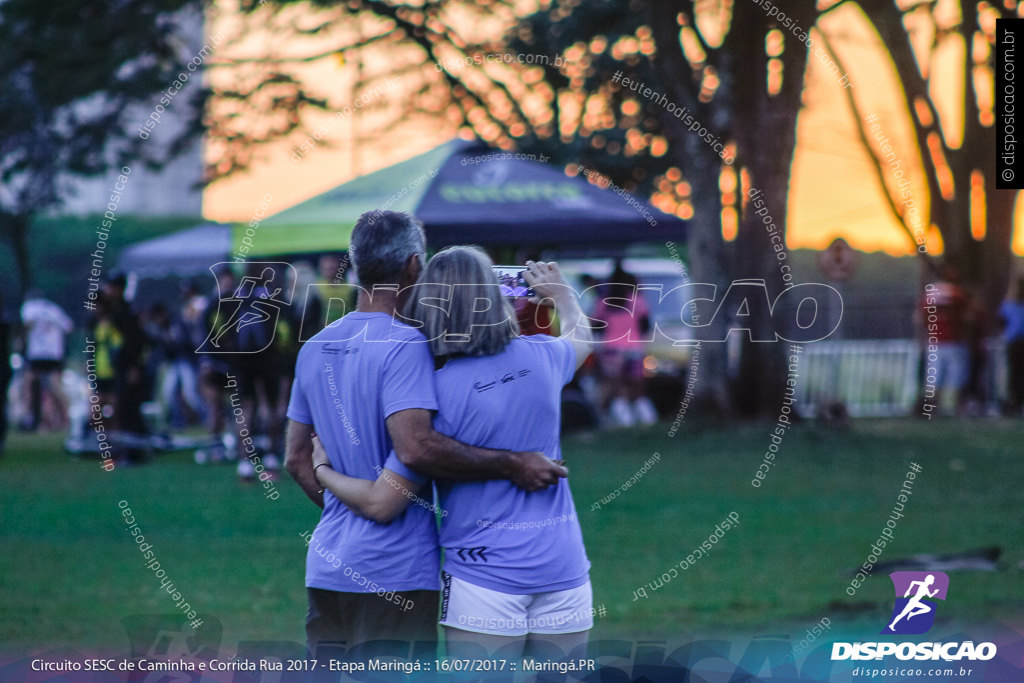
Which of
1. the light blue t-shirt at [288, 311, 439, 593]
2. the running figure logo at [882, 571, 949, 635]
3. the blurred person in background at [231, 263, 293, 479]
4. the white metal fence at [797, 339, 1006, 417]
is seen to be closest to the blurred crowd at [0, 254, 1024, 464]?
the blurred person in background at [231, 263, 293, 479]

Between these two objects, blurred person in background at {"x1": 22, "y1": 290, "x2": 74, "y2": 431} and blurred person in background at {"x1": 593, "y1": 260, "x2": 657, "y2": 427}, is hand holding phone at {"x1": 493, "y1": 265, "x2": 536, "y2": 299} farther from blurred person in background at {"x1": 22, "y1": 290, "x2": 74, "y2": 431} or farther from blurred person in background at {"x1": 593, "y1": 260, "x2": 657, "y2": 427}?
blurred person in background at {"x1": 22, "y1": 290, "x2": 74, "y2": 431}

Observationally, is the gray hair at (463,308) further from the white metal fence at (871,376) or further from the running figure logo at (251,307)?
the white metal fence at (871,376)

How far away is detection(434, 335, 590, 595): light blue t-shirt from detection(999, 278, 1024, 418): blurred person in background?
15.0 m

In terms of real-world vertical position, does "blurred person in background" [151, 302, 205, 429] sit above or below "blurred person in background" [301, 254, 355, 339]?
below

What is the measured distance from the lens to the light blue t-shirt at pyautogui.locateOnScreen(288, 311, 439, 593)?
135 inches

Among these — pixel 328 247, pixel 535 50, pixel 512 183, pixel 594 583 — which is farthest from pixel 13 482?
pixel 535 50

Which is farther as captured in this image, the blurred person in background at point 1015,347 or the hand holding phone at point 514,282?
the blurred person in background at point 1015,347

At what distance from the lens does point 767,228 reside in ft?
44.3

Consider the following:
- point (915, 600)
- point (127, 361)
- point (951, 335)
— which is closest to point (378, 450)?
point (915, 600)

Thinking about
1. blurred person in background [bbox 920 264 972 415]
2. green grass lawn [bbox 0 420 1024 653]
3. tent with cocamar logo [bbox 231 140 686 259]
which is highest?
tent with cocamar logo [bbox 231 140 686 259]

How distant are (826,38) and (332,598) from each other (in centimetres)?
1604

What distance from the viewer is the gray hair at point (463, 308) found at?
3338 millimetres

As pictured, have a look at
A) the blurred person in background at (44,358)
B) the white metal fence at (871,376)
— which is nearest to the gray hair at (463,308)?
the blurred person in background at (44,358)

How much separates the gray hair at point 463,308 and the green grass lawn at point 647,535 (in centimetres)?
264
